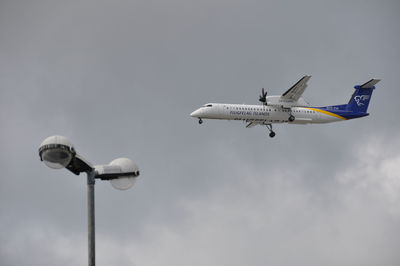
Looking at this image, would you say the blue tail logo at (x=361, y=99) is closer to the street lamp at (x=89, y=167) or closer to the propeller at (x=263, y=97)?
the propeller at (x=263, y=97)

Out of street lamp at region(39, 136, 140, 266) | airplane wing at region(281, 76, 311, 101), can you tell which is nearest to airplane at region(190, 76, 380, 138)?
airplane wing at region(281, 76, 311, 101)

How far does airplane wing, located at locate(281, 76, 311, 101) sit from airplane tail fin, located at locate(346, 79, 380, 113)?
877cm

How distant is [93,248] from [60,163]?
9.29ft

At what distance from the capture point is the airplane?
6444 cm

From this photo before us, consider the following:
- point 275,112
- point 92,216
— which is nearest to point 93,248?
point 92,216

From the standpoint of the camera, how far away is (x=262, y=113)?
66.1m

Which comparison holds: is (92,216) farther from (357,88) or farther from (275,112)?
(357,88)

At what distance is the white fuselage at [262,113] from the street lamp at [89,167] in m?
43.9

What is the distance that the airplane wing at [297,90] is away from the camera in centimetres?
6688

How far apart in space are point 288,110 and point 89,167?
167 ft

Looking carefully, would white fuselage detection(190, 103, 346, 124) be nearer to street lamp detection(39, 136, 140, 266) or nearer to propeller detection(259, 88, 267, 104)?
propeller detection(259, 88, 267, 104)

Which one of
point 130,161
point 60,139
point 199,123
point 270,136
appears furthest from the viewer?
point 270,136

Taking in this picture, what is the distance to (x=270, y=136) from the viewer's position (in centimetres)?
7044

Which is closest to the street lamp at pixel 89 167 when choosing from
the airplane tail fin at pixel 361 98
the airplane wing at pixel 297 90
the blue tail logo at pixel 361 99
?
the airplane wing at pixel 297 90
